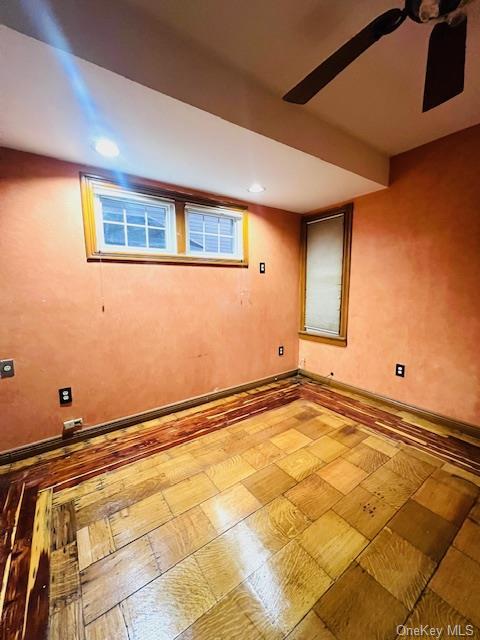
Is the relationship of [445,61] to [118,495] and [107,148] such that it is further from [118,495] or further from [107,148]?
[118,495]

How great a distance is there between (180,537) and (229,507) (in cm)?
29

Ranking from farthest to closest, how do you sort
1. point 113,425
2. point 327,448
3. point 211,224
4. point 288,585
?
point 211,224
point 113,425
point 327,448
point 288,585

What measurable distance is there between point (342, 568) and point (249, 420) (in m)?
1.29

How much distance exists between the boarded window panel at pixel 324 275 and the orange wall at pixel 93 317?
0.57 m

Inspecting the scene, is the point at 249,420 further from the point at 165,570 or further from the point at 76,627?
the point at 76,627

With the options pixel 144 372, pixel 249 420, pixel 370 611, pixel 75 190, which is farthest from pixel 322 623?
pixel 75 190

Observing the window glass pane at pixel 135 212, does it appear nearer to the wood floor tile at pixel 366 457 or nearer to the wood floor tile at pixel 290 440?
the wood floor tile at pixel 290 440

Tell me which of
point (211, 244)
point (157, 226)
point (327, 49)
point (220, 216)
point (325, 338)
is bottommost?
point (325, 338)

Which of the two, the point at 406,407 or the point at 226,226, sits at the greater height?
the point at 226,226

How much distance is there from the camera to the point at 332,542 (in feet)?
4.00

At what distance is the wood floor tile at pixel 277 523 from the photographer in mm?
1228

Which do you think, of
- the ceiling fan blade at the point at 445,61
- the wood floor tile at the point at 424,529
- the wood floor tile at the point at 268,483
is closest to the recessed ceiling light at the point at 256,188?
the ceiling fan blade at the point at 445,61

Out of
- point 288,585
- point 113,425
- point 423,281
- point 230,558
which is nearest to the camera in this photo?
point 288,585

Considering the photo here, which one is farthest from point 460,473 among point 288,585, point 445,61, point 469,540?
point 445,61
